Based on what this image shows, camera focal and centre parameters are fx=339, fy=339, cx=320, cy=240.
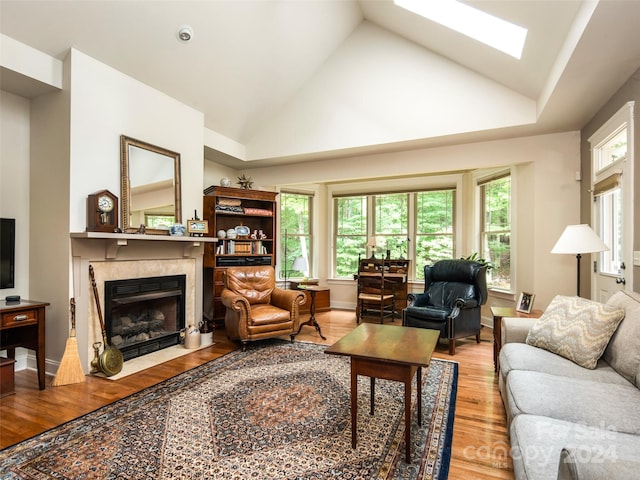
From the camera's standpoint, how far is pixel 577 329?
85.9 inches

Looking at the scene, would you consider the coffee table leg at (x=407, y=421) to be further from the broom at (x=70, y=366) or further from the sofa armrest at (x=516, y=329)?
the broom at (x=70, y=366)

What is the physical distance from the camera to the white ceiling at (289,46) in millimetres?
2531

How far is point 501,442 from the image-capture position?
206cm

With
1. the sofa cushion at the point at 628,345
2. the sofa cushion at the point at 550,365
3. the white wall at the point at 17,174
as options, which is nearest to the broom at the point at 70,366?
the white wall at the point at 17,174

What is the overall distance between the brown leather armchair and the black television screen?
1940mm

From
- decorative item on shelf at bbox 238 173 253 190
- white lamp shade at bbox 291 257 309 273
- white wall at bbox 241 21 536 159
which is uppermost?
white wall at bbox 241 21 536 159

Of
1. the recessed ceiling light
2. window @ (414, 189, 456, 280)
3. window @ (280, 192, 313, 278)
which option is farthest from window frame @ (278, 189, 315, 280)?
the recessed ceiling light

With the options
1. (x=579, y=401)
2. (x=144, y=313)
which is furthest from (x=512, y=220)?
(x=144, y=313)

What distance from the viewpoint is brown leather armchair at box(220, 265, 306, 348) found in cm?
377

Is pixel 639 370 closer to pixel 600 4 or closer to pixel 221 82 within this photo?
pixel 600 4

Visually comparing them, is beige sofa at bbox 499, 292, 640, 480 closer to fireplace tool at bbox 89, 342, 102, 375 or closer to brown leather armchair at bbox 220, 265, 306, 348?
brown leather armchair at bbox 220, 265, 306, 348

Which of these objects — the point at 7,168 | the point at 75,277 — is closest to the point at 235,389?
the point at 75,277

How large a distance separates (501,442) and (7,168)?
14.9 feet

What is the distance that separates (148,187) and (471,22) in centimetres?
377
